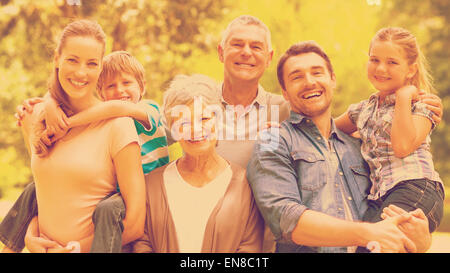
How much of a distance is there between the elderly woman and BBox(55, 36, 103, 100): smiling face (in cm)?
41

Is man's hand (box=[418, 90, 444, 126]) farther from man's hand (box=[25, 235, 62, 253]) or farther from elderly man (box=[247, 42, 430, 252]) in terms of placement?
man's hand (box=[25, 235, 62, 253])

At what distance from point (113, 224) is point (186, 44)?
596 centimetres

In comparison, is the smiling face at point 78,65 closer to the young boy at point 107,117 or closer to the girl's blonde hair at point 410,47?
the young boy at point 107,117

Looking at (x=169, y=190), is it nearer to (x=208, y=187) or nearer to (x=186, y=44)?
(x=208, y=187)

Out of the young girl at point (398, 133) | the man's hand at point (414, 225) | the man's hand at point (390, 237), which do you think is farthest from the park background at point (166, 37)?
the man's hand at point (390, 237)

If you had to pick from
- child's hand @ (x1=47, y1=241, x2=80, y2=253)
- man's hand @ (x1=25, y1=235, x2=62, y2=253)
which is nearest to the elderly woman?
child's hand @ (x1=47, y1=241, x2=80, y2=253)

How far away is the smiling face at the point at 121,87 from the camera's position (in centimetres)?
293

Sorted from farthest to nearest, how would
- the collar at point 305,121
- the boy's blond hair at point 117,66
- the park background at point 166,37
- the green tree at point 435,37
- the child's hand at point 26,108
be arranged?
the green tree at point 435,37 → the park background at point 166,37 → the boy's blond hair at point 117,66 → the collar at point 305,121 → the child's hand at point 26,108

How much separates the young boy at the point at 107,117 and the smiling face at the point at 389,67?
1266 mm

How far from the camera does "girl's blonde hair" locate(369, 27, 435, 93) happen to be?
2.58 metres

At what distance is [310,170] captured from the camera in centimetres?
248

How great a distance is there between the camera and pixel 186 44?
7812 millimetres

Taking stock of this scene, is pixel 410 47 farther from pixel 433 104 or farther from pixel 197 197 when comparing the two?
pixel 197 197
